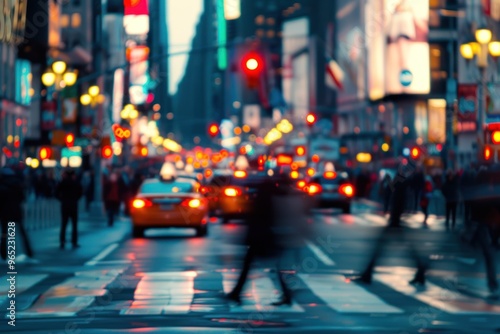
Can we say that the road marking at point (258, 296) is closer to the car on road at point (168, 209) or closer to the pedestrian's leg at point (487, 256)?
the pedestrian's leg at point (487, 256)

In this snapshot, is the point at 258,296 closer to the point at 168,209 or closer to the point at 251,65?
the point at 168,209

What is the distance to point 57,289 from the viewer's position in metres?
17.9

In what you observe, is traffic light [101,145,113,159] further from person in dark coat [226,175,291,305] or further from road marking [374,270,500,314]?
person in dark coat [226,175,291,305]

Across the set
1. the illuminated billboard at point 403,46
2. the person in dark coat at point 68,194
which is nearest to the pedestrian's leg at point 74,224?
the person in dark coat at point 68,194

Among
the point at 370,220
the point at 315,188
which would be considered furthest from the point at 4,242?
the point at 315,188

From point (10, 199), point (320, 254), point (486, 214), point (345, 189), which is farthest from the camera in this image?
point (345, 189)

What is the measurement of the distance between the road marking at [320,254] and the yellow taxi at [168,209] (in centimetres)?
371

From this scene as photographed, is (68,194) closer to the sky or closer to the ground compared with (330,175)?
closer to the sky

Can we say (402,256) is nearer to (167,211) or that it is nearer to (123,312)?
(167,211)

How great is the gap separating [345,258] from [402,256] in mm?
1585

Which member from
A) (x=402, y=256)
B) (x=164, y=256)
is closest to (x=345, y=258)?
(x=402, y=256)

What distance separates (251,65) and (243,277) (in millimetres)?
17562

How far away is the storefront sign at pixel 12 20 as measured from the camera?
6841 cm

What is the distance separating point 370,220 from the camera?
44156mm
